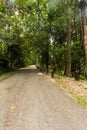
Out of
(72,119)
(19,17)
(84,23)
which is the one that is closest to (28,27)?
(19,17)

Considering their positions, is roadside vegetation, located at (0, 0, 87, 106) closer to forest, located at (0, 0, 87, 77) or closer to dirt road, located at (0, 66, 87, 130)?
forest, located at (0, 0, 87, 77)

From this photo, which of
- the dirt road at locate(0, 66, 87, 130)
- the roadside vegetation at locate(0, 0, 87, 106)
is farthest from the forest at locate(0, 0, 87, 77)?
the dirt road at locate(0, 66, 87, 130)

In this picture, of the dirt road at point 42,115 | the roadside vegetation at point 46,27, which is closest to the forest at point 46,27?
the roadside vegetation at point 46,27

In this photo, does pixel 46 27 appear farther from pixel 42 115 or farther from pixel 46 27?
pixel 42 115

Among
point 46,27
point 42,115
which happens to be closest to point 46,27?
point 46,27

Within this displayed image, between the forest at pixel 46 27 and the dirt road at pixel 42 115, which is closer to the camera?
the dirt road at pixel 42 115

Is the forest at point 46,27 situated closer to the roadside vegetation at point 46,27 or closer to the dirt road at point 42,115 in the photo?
the roadside vegetation at point 46,27

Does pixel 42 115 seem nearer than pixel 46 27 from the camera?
Yes

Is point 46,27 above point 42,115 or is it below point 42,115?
above

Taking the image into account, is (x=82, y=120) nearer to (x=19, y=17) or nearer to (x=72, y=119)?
(x=72, y=119)

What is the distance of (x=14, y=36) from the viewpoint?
36.7 m

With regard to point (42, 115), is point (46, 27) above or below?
above

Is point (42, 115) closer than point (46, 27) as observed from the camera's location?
Yes

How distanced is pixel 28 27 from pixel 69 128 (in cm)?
3093
